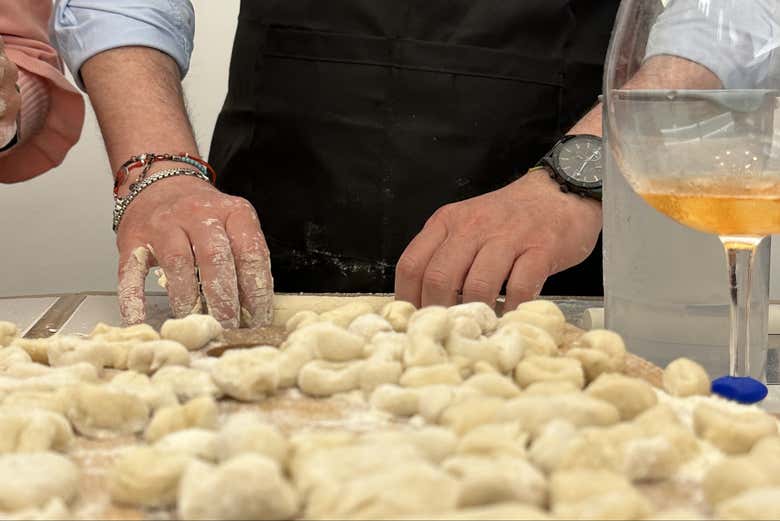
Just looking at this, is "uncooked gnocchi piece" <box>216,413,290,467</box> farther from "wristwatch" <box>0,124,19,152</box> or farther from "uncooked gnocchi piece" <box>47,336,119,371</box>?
"wristwatch" <box>0,124,19,152</box>

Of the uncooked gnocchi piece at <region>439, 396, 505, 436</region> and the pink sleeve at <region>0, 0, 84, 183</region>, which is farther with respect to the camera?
the pink sleeve at <region>0, 0, 84, 183</region>

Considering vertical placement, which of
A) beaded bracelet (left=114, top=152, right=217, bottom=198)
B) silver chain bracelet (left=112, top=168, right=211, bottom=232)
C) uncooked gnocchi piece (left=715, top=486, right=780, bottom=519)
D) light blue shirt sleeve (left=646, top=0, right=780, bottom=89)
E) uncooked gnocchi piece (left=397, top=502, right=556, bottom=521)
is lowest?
uncooked gnocchi piece (left=715, top=486, right=780, bottom=519)

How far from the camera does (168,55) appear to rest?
125cm

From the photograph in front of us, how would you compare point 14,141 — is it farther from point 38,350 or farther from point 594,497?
point 594,497

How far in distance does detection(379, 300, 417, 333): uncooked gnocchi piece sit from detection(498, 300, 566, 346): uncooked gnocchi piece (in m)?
0.06

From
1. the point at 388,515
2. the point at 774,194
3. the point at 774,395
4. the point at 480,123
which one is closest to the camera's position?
the point at 388,515

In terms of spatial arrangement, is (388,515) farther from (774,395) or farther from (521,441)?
(774,395)

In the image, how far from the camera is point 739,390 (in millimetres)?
575

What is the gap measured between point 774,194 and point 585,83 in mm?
711

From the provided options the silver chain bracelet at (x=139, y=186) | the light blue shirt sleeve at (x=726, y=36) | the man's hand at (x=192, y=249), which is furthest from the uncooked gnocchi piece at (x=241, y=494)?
the silver chain bracelet at (x=139, y=186)

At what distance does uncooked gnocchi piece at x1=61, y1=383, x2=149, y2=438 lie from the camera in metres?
0.49

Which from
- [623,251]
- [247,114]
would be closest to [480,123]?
[247,114]

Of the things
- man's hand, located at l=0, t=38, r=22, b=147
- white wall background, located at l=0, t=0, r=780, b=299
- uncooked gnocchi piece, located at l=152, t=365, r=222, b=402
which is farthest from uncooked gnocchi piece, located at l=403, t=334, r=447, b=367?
white wall background, located at l=0, t=0, r=780, b=299

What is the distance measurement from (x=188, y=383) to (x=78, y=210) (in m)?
1.64
